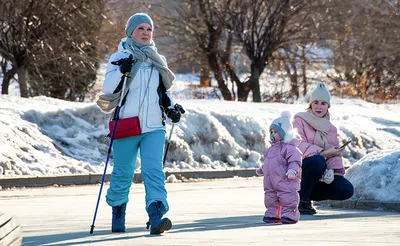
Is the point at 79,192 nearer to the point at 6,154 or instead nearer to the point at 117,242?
the point at 6,154

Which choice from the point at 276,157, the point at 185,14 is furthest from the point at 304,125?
the point at 185,14

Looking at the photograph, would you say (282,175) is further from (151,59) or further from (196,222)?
(151,59)

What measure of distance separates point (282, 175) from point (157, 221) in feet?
6.56

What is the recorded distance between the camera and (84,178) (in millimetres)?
17266

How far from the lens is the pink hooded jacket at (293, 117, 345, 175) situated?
37.9 feet

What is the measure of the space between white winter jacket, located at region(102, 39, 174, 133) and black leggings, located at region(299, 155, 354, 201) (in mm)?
2770

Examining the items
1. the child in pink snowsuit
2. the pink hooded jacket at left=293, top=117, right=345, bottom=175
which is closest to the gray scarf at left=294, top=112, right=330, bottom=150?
the pink hooded jacket at left=293, top=117, right=345, bottom=175

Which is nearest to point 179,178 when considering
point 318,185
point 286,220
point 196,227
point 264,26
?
point 318,185

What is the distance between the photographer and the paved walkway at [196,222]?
328 inches

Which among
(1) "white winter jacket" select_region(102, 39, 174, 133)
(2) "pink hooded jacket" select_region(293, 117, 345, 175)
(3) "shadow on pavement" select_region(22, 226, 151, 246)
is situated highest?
(1) "white winter jacket" select_region(102, 39, 174, 133)

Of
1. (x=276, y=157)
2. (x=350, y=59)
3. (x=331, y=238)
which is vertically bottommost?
(x=331, y=238)

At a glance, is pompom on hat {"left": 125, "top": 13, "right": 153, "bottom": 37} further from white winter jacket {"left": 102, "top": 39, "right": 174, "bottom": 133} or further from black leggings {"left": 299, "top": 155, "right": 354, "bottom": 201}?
black leggings {"left": 299, "top": 155, "right": 354, "bottom": 201}

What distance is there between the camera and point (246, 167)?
21.0m

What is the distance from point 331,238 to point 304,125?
331 cm
